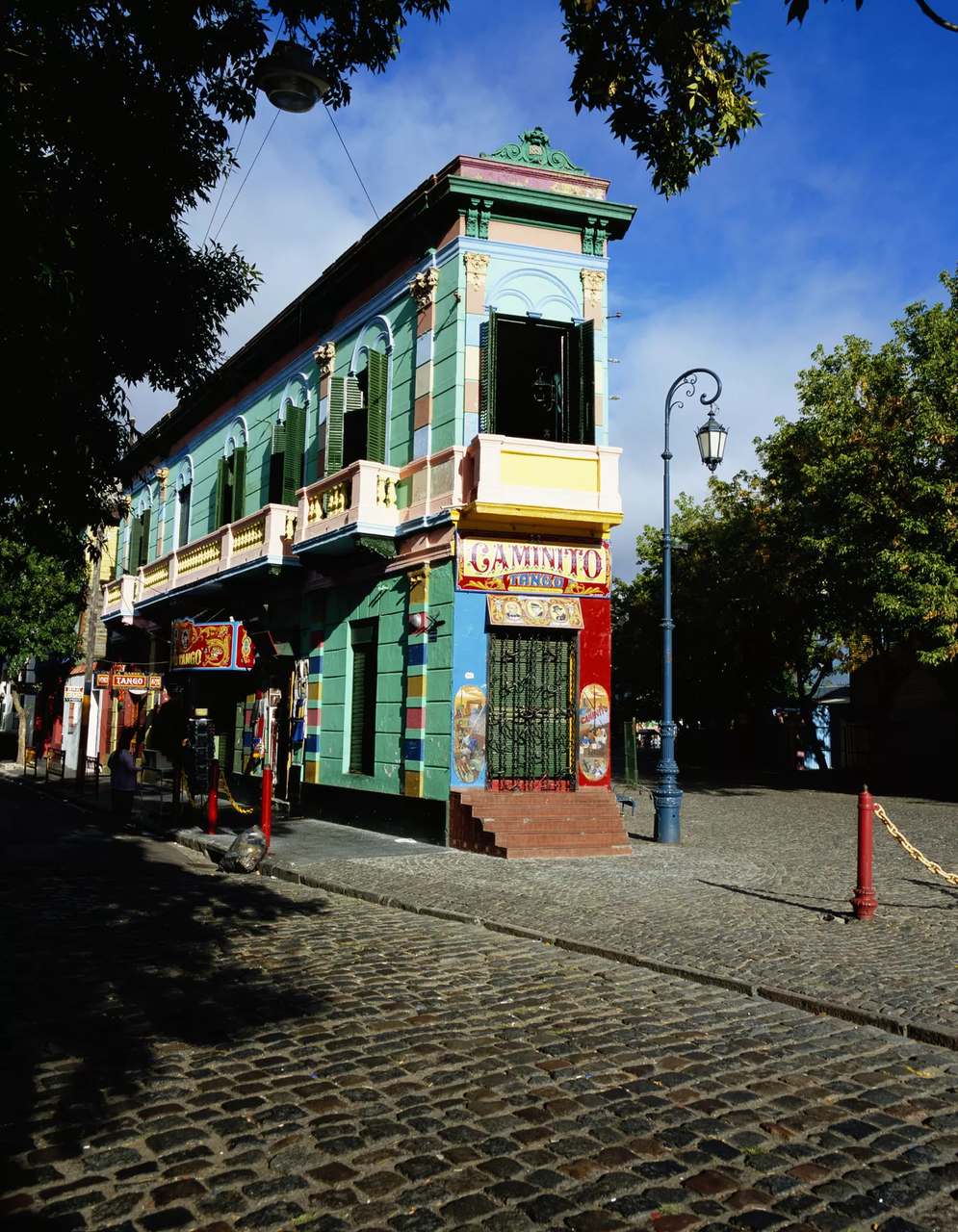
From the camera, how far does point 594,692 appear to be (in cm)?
1456

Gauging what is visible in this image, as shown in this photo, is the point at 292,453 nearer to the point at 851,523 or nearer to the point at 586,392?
the point at 586,392

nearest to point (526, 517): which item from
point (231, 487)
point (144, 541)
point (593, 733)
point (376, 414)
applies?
point (593, 733)

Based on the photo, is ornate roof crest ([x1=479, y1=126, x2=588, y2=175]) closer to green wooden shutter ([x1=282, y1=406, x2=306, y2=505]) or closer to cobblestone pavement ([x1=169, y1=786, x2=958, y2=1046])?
green wooden shutter ([x1=282, y1=406, x2=306, y2=505])

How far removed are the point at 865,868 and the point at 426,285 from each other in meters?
10.6

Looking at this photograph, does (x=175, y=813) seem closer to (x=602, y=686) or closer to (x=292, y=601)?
(x=292, y=601)

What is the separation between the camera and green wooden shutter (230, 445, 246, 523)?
69.9ft

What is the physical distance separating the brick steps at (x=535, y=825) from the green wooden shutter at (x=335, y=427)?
244 inches

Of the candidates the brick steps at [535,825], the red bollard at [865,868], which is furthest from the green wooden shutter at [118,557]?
the red bollard at [865,868]

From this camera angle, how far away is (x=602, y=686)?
14641mm

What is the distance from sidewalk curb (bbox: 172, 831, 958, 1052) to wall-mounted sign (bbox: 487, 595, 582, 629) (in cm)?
467

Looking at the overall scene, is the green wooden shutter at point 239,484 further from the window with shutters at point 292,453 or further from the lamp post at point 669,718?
the lamp post at point 669,718

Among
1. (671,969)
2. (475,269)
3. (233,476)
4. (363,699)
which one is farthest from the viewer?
(233,476)

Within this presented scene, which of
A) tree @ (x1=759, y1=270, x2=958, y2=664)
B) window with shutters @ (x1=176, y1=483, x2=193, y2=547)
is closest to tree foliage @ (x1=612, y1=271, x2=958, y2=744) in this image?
tree @ (x1=759, y1=270, x2=958, y2=664)

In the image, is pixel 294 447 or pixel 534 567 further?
pixel 294 447
